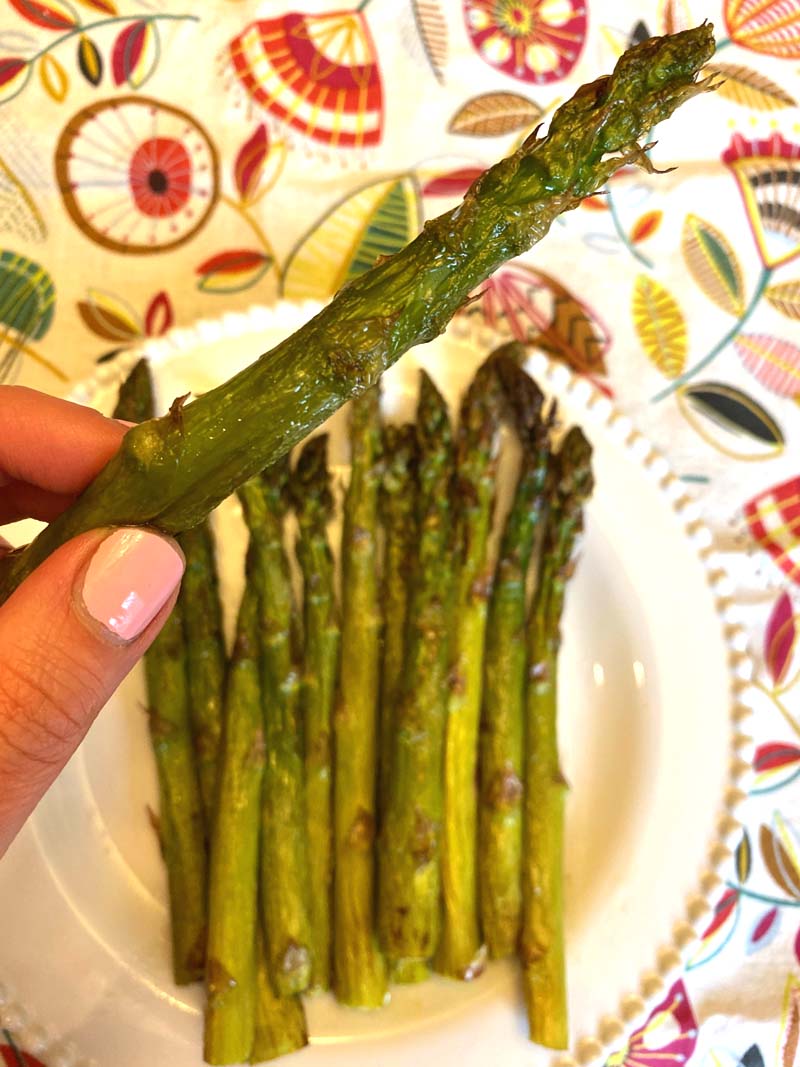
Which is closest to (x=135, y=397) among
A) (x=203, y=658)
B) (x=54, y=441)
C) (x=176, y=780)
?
(x=54, y=441)

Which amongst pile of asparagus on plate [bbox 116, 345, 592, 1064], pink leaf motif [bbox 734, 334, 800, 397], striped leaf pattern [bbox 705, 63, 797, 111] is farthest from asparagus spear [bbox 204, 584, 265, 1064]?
striped leaf pattern [bbox 705, 63, 797, 111]

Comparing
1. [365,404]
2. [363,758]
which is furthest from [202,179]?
[363,758]

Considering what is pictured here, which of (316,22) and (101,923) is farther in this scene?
(316,22)

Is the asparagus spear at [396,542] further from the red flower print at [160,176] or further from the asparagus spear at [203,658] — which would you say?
the red flower print at [160,176]

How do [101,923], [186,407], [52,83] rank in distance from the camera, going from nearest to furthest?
[186,407] < [101,923] < [52,83]

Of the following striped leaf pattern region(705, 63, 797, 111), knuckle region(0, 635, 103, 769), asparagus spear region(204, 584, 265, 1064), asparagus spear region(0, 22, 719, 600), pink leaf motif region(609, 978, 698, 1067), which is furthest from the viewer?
striped leaf pattern region(705, 63, 797, 111)

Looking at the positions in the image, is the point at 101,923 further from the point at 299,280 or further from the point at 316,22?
the point at 316,22

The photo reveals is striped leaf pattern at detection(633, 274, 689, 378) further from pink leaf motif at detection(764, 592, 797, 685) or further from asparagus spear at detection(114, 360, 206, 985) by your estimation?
asparagus spear at detection(114, 360, 206, 985)
